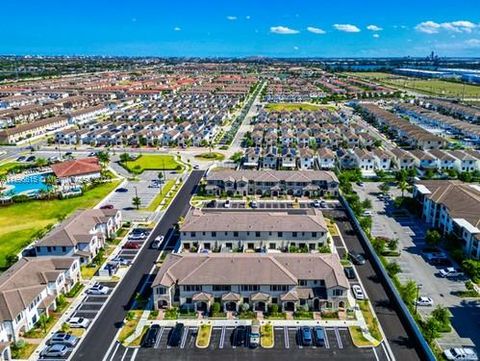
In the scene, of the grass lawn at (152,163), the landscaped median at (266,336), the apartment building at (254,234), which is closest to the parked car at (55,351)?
the landscaped median at (266,336)

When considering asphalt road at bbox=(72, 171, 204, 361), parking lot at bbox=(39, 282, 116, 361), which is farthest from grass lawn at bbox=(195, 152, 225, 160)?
parking lot at bbox=(39, 282, 116, 361)

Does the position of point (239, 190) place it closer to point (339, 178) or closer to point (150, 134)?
point (339, 178)

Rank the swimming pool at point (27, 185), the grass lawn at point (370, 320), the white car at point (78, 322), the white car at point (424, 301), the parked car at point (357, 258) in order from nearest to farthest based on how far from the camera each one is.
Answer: the grass lawn at point (370, 320) → the white car at point (78, 322) → the white car at point (424, 301) → the parked car at point (357, 258) → the swimming pool at point (27, 185)

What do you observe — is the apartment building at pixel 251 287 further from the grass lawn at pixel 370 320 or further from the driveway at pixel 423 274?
the driveway at pixel 423 274

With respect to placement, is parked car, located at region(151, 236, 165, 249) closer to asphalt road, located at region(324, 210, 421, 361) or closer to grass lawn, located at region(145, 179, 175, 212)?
grass lawn, located at region(145, 179, 175, 212)

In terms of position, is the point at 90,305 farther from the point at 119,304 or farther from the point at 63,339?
the point at 63,339
